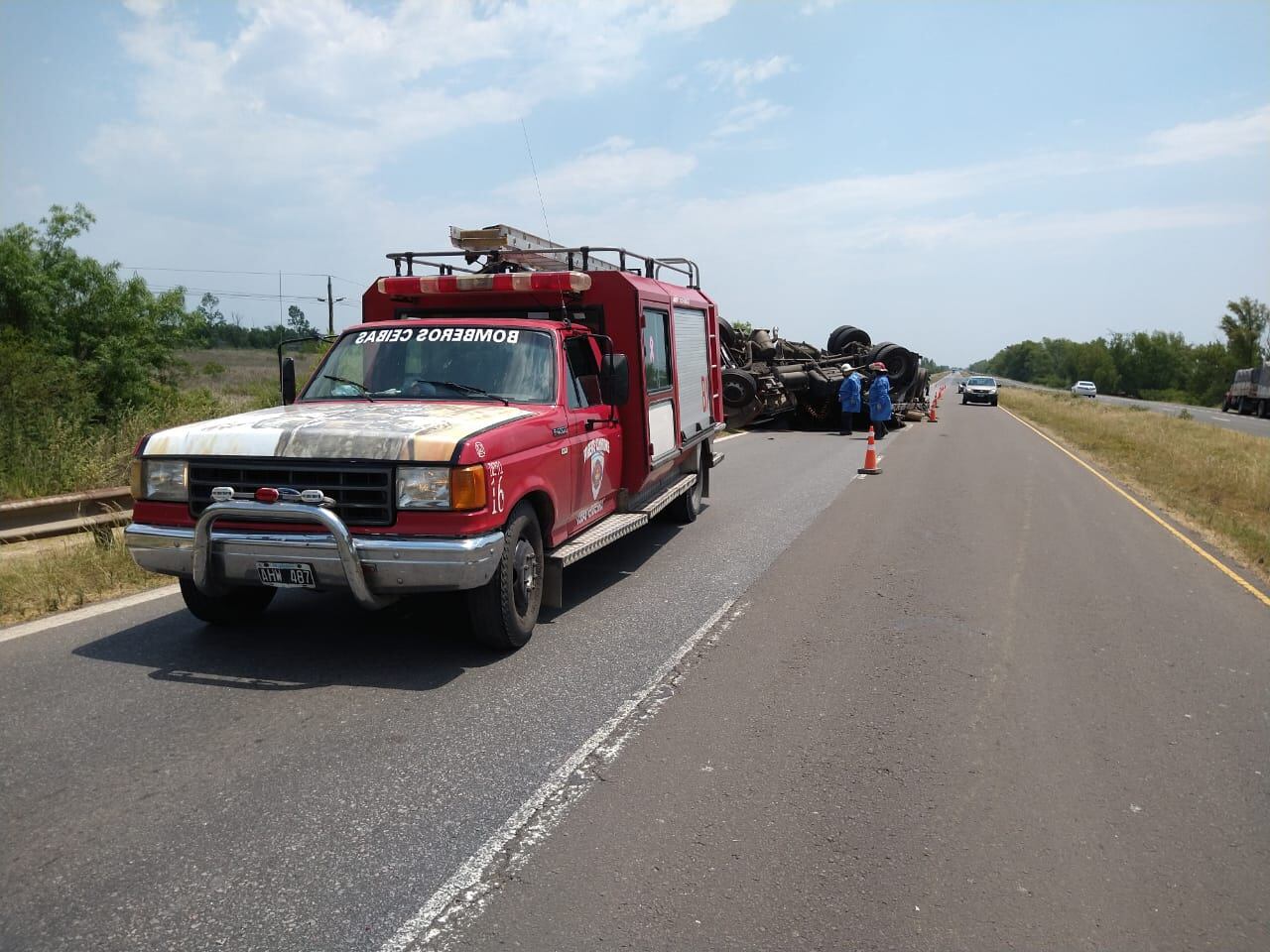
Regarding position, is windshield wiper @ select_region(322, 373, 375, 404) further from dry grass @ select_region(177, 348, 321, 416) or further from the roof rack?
dry grass @ select_region(177, 348, 321, 416)

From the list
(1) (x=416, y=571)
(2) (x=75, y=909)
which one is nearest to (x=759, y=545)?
(1) (x=416, y=571)

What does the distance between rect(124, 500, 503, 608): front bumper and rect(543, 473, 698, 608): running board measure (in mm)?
1001

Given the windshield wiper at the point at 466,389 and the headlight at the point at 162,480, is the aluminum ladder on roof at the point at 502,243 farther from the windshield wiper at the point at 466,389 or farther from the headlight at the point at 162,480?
the headlight at the point at 162,480

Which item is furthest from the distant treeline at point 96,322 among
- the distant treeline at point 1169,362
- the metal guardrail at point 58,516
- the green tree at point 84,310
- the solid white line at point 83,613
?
the distant treeline at point 1169,362

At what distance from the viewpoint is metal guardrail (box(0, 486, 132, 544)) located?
24.9 feet

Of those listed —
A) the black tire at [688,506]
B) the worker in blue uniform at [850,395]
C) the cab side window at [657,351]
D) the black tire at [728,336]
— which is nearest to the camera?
the cab side window at [657,351]

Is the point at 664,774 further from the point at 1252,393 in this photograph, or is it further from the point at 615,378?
the point at 1252,393

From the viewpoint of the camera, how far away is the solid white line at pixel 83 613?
231 inches

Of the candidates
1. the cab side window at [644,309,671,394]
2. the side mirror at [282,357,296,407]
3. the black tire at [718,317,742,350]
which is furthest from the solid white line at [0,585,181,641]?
the black tire at [718,317,742,350]

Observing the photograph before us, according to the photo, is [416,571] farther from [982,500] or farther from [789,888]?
[982,500]

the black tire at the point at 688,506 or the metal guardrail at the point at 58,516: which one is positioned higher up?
the metal guardrail at the point at 58,516

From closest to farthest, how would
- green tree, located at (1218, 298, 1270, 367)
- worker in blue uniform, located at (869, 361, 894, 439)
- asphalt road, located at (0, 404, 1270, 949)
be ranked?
asphalt road, located at (0, 404, 1270, 949), worker in blue uniform, located at (869, 361, 894, 439), green tree, located at (1218, 298, 1270, 367)

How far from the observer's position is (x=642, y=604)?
691 cm

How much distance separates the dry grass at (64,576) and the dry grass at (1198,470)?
9.64 meters
